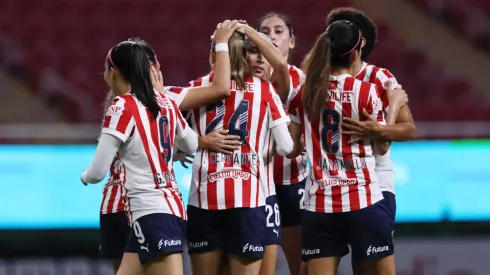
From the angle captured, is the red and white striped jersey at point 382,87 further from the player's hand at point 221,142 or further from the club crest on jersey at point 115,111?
the club crest on jersey at point 115,111

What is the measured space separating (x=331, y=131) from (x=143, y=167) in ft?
3.50

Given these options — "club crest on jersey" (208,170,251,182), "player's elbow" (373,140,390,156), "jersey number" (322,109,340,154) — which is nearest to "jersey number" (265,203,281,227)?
"club crest on jersey" (208,170,251,182)

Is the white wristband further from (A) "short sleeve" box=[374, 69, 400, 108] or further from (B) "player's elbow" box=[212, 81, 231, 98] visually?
(A) "short sleeve" box=[374, 69, 400, 108]

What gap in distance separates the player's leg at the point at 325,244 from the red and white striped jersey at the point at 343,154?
2.4 inches

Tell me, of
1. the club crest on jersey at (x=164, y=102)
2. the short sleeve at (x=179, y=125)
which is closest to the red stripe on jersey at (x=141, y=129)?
the club crest on jersey at (x=164, y=102)

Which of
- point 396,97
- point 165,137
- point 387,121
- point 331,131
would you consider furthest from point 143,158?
point 396,97

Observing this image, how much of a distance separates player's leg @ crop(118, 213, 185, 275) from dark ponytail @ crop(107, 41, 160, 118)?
0.50 m

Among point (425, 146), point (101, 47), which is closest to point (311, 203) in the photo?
point (425, 146)

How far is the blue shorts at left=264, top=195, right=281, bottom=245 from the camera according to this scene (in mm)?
5344

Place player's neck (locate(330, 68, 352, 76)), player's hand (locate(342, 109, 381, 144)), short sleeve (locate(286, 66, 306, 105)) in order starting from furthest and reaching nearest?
short sleeve (locate(286, 66, 306, 105)) < player's neck (locate(330, 68, 352, 76)) < player's hand (locate(342, 109, 381, 144))

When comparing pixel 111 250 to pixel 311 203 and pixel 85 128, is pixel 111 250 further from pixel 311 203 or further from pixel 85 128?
pixel 85 128

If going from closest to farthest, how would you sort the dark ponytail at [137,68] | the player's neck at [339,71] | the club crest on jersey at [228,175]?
the dark ponytail at [137,68], the player's neck at [339,71], the club crest on jersey at [228,175]

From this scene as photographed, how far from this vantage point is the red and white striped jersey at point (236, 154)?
513cm

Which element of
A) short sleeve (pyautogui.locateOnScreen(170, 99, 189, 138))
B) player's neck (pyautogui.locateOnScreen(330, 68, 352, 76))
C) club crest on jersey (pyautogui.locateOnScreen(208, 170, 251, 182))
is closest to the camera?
short sleeve (pyautogui.locateOnScreen(170, 99, 189, 138))
